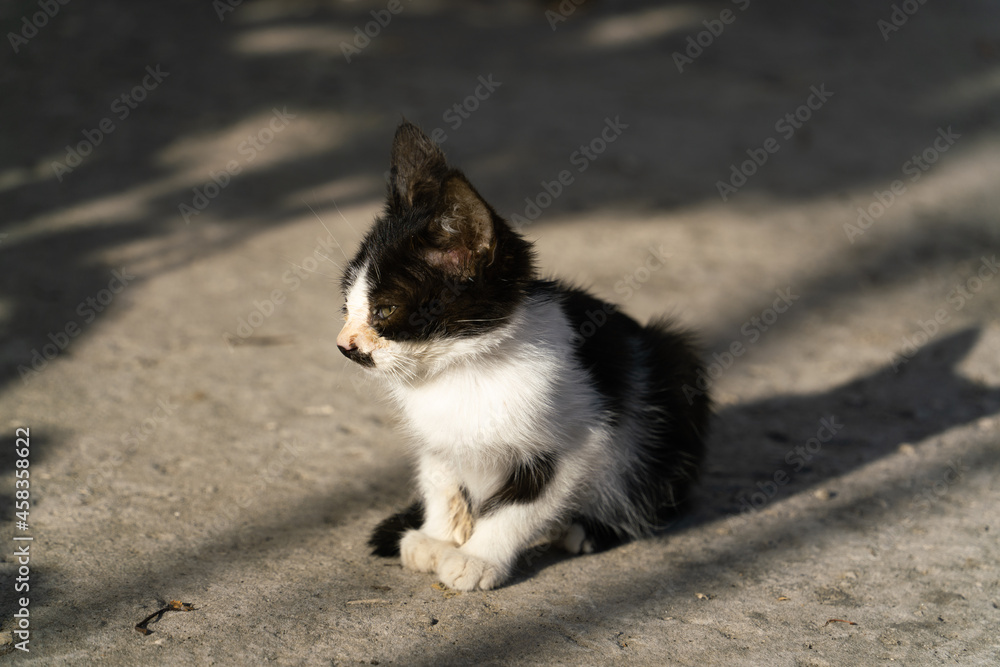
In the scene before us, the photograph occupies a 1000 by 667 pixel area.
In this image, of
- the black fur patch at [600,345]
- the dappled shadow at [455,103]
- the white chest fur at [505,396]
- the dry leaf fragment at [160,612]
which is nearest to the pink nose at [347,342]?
the white chest fur at [505,396]

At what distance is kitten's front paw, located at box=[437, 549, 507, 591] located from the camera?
2.72m

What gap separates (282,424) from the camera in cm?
397

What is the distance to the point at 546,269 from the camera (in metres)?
3.93

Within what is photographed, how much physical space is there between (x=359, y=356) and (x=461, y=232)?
0.47m

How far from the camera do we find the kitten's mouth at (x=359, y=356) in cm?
247

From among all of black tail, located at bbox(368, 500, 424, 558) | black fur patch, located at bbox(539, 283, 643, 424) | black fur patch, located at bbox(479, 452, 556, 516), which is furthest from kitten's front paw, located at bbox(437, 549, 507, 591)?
black fur patch, located at bbox(539, 283, 643, 424)

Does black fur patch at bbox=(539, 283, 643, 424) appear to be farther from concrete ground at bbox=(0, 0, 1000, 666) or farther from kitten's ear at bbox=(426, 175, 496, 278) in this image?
concrete ground at bbox=(0, 0, 1000, 666)

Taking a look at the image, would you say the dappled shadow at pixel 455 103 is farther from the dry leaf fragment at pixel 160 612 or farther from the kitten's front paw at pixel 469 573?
the kitten's front paw at pixel 469 573

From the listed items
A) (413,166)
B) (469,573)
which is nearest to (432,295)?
(413,166)

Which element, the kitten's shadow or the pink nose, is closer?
the pink nose

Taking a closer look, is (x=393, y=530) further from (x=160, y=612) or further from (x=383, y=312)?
(x=383, y=312)

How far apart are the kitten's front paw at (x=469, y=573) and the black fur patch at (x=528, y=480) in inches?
7.5

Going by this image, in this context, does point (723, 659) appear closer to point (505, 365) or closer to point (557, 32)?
point (505, 365)

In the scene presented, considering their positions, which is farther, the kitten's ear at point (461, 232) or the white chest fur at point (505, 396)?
the white chest fur at point (505, 396)
